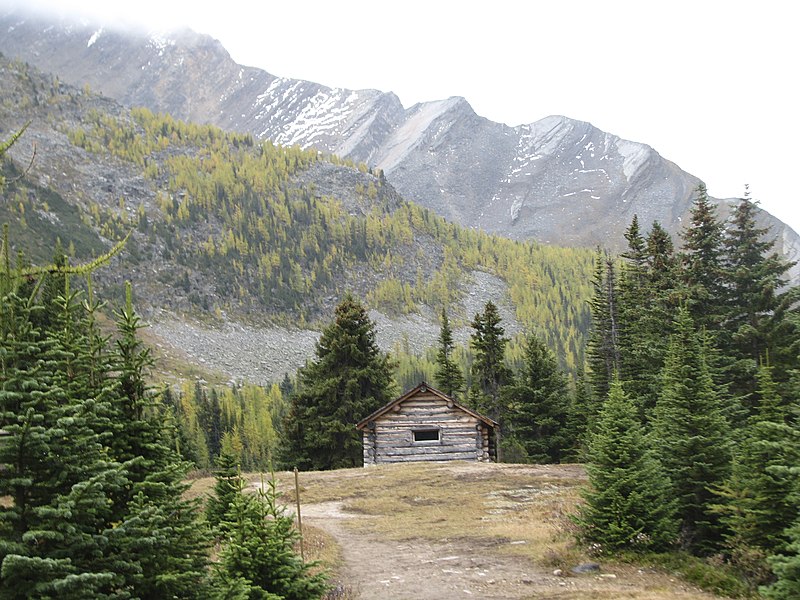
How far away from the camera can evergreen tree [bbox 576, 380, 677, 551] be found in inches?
584

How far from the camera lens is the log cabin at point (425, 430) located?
36.9 m

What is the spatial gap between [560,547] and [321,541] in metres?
6.55

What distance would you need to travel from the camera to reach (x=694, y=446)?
16031 millimetres

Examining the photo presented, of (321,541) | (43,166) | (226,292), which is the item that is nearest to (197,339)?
(226,292)

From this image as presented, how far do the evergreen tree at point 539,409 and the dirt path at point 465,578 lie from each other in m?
28.8

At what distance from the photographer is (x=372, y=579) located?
14156mm

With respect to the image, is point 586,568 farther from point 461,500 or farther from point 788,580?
point 461,500

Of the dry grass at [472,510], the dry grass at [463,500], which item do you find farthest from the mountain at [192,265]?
the dry grass at [472,510]

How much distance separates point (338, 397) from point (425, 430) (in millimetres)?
8345

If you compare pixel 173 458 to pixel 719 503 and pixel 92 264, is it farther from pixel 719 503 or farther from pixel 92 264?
pixel 719 503

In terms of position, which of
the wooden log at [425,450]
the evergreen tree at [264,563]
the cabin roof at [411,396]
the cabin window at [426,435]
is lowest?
the wooden log at [425,450]

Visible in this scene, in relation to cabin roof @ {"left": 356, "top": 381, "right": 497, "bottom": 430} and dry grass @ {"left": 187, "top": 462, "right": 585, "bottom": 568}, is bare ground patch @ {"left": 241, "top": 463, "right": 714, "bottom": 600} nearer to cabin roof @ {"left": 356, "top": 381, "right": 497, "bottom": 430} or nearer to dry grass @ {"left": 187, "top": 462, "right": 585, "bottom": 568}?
dry grass @ {"left": 187, "top": 462, "right": 585, "bottom": 568}

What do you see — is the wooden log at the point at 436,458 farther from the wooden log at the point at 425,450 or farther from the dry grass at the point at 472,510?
the dry grass at the point at 472,510

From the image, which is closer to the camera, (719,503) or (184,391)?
(719,503)
